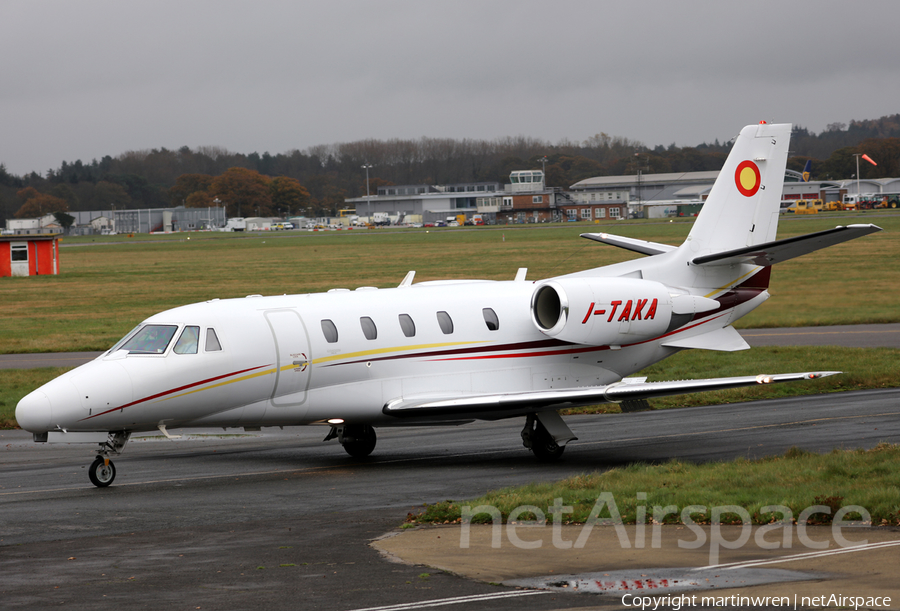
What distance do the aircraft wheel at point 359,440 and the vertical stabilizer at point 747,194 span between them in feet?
28.0

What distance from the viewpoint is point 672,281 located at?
73.7ft

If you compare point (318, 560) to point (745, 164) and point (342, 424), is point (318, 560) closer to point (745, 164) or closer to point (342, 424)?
point (342, 424)

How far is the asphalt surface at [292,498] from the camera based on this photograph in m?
10.5

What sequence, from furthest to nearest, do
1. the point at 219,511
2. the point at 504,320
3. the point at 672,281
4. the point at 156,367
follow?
the point at 672,281 < the point at 504,320 < the point at 156,367 < the point at 219,511

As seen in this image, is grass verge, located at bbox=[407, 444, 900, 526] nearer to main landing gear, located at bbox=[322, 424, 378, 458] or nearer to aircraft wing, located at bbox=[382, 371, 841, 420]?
aircraft wing, located at bbox=[382, 371, 841, 420]

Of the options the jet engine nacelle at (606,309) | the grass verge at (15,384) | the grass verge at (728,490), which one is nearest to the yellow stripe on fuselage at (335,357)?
the jet engine nacelle at (606,309)

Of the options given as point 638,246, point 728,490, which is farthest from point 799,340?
point 728,490

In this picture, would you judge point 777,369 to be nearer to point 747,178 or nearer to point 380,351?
point 747,178

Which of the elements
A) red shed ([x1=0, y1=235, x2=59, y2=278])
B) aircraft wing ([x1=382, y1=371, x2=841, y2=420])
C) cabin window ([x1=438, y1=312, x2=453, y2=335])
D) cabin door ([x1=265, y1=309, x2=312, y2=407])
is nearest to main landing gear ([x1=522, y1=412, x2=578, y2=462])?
aircraft wing ([x1=382, y1=371, x2=841, y2=420])

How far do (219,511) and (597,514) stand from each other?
5.63 metres

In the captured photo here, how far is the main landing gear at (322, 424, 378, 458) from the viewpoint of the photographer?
807 inches

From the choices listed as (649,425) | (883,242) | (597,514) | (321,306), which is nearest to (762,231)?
(649,425)

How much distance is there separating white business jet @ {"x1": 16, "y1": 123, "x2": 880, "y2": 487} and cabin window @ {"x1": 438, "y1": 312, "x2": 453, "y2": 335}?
0.04 meters

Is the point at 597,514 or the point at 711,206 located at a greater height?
the point at 711,206
